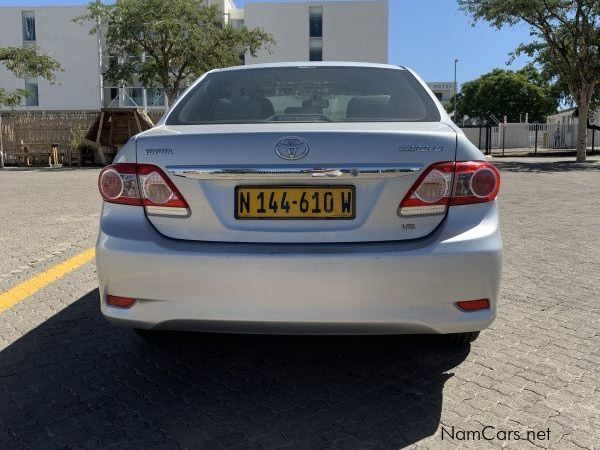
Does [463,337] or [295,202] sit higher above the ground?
[295,202]

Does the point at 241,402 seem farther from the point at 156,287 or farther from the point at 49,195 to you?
the point at 49,195

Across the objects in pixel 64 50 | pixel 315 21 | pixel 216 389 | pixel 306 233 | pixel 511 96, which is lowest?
pixel 216 389

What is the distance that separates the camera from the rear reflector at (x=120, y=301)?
278cm

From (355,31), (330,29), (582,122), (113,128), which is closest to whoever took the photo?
(113,128)

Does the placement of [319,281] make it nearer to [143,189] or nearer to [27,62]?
[143,189]

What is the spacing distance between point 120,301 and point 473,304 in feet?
5.19

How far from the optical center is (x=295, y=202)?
8.72 ft

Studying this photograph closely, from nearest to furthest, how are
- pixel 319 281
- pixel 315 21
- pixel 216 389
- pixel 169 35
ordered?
pixel 319 281, pixel 216 389, pixel 169 35, pixel 315 21

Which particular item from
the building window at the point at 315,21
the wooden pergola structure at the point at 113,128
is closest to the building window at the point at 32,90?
the building window at the point at 315,21

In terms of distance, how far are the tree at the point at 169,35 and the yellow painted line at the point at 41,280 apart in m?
21.2

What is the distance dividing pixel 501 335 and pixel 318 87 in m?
1.89

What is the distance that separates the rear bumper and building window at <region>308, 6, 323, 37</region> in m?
55.3

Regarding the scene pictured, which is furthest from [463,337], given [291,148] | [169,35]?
[169,35]

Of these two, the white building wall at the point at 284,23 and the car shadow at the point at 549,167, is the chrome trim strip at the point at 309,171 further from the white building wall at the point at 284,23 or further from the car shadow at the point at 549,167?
the white building wall at the point at 284,23
